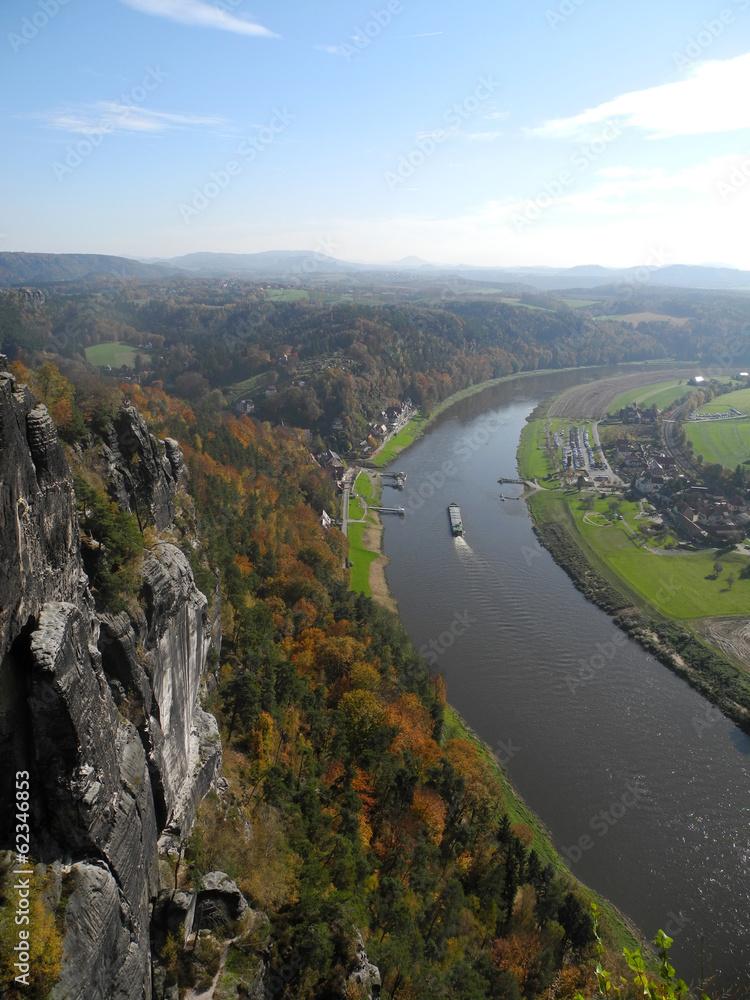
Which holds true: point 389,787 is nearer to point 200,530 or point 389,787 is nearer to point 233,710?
point 233,710

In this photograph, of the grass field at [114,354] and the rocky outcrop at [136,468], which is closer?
the rocky outcrop at [136,468]

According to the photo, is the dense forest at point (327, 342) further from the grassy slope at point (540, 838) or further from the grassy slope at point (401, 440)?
the grassy slope at point (540, 838)

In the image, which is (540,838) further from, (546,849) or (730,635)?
(730,635)

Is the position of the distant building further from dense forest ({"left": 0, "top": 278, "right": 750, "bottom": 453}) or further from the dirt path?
the dirt path

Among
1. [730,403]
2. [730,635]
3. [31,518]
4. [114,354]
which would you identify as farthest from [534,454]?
[31,518]

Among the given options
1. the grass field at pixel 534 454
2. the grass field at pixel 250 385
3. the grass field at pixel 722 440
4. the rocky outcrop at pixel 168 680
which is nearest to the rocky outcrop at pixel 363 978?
the rocky outcrop at pixel 168 680

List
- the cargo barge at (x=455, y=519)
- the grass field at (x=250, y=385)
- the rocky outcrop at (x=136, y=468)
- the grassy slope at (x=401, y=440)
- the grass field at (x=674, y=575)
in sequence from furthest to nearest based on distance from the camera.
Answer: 1. the grass field at (x=250, y=385)
2. the grassy slope at (x=401, y=440)
3. the cargo barge at (x=455, y=519)
4. the grass field at (x=674, y=575)
5. the rocky outcrop at (x=136, y=468)

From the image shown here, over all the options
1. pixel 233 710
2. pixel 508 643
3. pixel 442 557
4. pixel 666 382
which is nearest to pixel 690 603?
pixel 508 643
